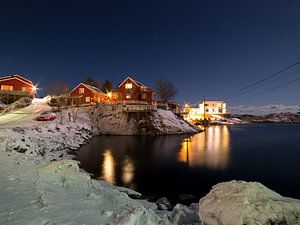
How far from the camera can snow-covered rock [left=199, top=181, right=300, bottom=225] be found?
616 cm

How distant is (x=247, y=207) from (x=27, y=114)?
4511cm

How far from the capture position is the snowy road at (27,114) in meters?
35.2

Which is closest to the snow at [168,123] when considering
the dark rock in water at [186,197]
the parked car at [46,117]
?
the parked car at [46,117]

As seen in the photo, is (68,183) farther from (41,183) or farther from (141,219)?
(141,219)

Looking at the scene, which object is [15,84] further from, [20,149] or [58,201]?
[58,201]

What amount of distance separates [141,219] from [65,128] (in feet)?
117

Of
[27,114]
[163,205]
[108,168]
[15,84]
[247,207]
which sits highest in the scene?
[15,84]

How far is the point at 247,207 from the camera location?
21.0 feet

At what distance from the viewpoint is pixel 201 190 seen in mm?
16812

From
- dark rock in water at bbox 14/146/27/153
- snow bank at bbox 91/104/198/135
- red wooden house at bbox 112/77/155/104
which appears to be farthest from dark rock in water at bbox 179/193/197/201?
red wooden house at bbox 112/77/155/104

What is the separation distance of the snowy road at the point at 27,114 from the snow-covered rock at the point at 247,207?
33.7 meters

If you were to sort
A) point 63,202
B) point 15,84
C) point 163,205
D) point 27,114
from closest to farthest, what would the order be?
point 63,202 < point 163,205 < point 27,114 < point 15,84

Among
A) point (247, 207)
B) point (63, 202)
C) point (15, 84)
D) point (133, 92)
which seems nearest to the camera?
point (247, 207)

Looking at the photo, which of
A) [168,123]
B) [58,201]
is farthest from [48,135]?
[168,123]
